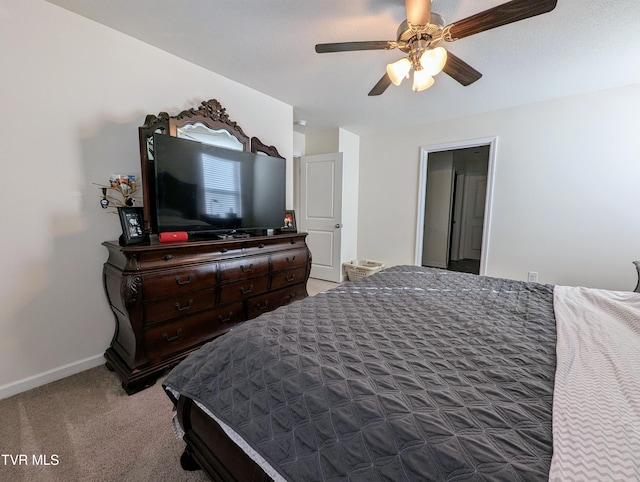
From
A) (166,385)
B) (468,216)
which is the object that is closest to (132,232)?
(166,385)

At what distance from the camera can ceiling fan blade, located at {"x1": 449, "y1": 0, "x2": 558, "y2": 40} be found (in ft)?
3.84

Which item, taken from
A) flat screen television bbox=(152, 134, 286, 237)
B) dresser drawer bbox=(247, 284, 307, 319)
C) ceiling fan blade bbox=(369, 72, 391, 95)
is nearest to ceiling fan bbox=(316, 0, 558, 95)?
ceiling fan blade bbox=(369, 72, 391, 95)

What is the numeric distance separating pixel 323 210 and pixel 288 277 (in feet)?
5.70

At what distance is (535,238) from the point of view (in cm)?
320

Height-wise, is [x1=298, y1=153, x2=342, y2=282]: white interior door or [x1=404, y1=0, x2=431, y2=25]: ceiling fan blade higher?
[x1=404, y1=0, x2=431, y2=25]: ceiling fan blade

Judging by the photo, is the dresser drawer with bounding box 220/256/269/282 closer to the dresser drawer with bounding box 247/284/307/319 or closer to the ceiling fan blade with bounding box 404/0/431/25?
the dresser drawer with bounding box 247/284/307/319

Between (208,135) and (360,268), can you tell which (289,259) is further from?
(360,268)

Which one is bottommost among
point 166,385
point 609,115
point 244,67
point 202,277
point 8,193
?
point 166,385

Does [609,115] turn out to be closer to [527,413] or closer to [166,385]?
[527,413]

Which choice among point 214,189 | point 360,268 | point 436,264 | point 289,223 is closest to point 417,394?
point 214,189

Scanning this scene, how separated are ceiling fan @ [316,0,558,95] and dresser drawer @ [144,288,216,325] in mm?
1826

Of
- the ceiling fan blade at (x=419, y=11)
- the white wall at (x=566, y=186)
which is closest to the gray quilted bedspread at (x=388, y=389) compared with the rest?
the ceiling fan blade at (x=419, y=11)

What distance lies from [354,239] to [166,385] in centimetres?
380

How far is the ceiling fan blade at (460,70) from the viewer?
1601mm
